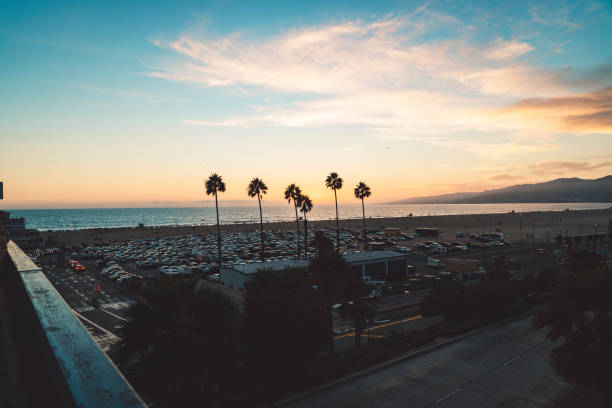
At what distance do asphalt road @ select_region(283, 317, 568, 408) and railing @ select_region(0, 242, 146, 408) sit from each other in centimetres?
1651

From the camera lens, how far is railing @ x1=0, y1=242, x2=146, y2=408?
203cm

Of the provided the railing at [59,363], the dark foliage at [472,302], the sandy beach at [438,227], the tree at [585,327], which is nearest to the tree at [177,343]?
the railing at [59,363]

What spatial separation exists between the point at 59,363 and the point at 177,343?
10.5 m

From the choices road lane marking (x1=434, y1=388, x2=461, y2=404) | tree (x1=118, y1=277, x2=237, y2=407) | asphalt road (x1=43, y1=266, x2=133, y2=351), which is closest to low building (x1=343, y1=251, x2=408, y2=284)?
road lane marking (x1=434, y1=388, x2=461, y2=404)

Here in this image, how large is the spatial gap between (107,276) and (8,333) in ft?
177

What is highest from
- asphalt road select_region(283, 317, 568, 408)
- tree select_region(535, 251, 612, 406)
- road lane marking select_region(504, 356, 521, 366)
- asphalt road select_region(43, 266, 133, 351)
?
tree select_region(535, 251, 612, 406)

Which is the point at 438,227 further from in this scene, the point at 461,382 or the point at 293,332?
the point at 293,332

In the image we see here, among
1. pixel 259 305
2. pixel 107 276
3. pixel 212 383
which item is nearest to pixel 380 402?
pixel 259 305

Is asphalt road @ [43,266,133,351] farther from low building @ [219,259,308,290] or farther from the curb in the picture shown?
the curb

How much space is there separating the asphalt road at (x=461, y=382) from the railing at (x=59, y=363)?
16515 millimetres

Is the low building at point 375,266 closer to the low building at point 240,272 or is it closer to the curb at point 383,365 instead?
the low building at point 240,272

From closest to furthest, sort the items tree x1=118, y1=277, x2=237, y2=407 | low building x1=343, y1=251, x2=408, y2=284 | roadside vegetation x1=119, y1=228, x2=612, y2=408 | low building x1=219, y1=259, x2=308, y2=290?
tree x1=118, y1=277, x2=237, y2=407 < roadside vegetation x1=119, y1=228, x2=612, y2=408 < low building x1=219, y1=259, x2=308, y2=290 < low building x1=343, y1=251, x2=408, y2=284

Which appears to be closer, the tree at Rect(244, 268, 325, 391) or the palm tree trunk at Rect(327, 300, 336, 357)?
the tree at Rect(244, 268, 325, 391)

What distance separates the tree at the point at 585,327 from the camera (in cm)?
1430
